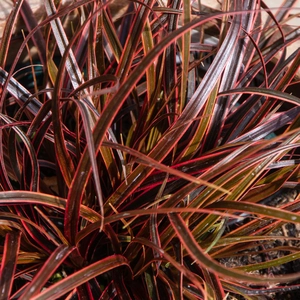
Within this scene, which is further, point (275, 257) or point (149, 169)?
point (275, 257)

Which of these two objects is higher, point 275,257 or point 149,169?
point 149,169

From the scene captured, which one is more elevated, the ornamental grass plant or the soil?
the ornamental grass plant

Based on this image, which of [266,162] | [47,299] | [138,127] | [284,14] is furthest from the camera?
[284,14]

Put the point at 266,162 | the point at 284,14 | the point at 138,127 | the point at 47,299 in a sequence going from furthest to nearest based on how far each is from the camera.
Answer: the point at 284,14
the point at 138,127
the point at 266,162
the point at 47,299

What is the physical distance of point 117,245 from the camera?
2.10ft

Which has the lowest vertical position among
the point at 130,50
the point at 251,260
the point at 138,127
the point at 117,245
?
the point at 251,260

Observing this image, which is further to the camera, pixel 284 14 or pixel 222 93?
pixel 284 14

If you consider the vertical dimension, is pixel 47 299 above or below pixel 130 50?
below

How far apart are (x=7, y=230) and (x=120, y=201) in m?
0.18

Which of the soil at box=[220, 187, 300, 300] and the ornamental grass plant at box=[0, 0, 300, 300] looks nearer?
the ornamental grass plant at box=[0, 0, 300, 300]

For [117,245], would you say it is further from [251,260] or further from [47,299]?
[251,260]

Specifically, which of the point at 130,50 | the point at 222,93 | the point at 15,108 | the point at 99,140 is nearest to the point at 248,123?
the point at 222,93

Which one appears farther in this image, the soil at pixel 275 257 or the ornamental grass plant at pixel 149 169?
the soil at pixel 275 257

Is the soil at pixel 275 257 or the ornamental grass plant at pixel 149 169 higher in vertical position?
the ornamental grass plant at pixel 149 169
